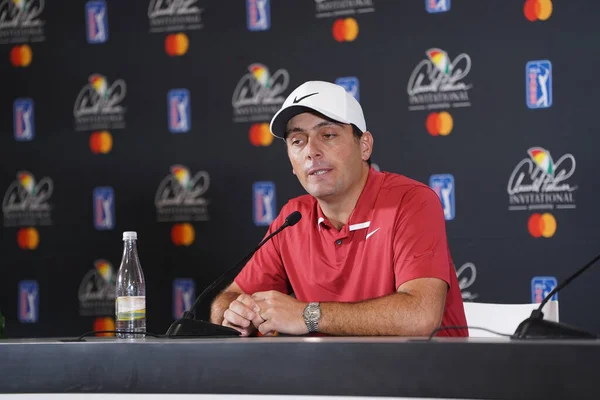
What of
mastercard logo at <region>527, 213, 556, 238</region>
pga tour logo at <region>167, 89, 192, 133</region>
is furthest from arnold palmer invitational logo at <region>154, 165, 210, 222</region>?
mastercard logo at <region>527, 213, 556, 238</region>

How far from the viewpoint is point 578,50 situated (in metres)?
3.25

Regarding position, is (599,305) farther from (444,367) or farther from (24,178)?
(24,178)

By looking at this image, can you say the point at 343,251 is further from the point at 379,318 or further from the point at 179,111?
the point at 179,111

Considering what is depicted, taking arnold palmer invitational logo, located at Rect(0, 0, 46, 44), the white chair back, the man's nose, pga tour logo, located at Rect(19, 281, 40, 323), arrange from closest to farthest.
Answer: the white chair back < the man's nose < pga tour logo, located at Rect(19, 281, 40, 323) < arnold palmer invitational logo, located at Rect(0, 0, 46, 44)

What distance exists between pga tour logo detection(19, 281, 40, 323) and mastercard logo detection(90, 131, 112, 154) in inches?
28.7

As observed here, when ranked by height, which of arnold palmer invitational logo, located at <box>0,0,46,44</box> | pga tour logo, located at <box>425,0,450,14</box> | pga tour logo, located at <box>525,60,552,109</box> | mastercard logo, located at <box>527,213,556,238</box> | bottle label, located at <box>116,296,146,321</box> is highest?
arnold palmer invitational logo, located at <box>0,0,46,44</box>

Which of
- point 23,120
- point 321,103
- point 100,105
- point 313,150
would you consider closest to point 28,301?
point 23,120

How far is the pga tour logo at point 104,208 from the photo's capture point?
385cm

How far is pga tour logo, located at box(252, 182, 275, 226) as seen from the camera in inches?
144

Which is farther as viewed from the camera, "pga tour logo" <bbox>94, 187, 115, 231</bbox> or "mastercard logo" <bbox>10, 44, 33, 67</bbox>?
"mastercard logo" <bbox>10, 44, 33, 67</bbox>

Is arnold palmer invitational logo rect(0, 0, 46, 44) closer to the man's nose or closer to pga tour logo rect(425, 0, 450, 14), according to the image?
pga tour logo rect(425, 0, 450, 14)

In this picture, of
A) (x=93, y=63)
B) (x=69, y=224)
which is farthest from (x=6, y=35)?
(x=69, y=224)

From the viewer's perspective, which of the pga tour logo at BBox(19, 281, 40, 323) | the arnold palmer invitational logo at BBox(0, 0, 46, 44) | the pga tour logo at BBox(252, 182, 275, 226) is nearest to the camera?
the pga tour logo at BBox(252, 182, 275, 226)

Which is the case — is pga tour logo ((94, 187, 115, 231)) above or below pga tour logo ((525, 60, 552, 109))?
below
